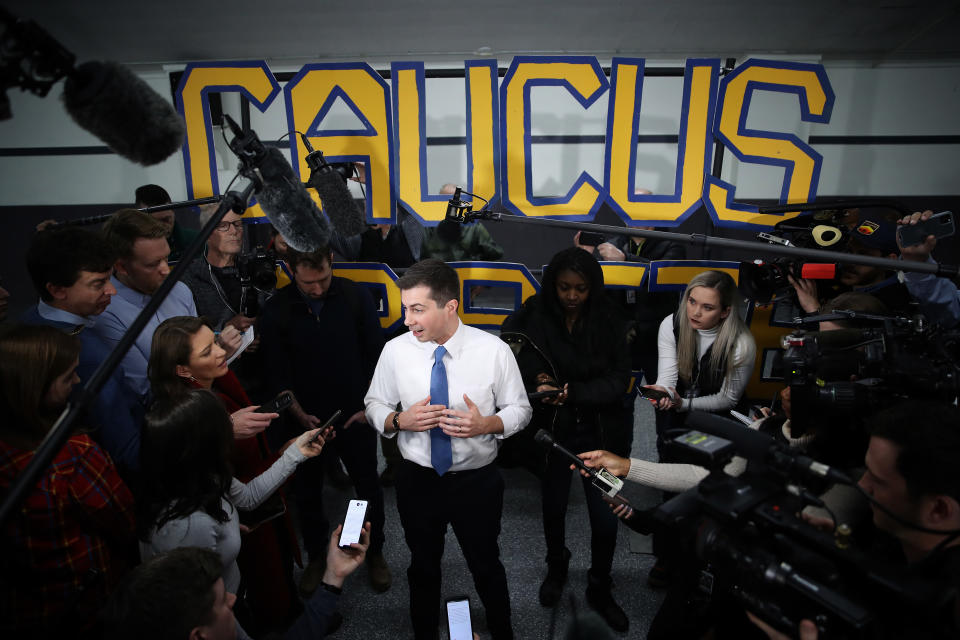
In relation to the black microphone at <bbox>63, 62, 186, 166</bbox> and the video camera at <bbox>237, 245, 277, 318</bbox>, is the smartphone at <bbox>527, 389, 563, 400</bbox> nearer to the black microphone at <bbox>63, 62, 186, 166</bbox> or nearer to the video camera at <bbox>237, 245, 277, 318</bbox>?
the video camera at <bbox>237, 245, 277, 318</bbox>

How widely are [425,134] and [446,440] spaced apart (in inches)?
77.2

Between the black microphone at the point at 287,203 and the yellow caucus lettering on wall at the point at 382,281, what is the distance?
5.81 feet

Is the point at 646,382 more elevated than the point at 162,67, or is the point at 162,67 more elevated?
the point at 162,67

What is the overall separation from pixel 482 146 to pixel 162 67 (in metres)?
5.31

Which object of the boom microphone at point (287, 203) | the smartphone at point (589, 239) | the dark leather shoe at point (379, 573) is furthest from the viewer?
the smartphone at point (589, 239)

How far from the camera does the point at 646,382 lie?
343 centimetres

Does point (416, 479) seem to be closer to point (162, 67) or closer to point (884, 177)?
point (162, 67)

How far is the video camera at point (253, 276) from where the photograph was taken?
104 inches

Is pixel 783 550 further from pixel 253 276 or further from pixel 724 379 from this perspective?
pixel 253 276

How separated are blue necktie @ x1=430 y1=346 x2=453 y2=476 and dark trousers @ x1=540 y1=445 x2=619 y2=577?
0.71 meters

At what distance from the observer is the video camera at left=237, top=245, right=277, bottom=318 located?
265 cm

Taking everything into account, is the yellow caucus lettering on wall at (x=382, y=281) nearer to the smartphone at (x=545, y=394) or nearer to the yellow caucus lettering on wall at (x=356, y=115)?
the yellow caucus lettering on wall at (x=356, y=115)

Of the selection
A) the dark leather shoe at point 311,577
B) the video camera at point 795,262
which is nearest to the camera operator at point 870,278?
the video camera at point 795,262

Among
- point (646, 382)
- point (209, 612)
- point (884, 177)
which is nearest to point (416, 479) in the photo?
point (209, 612)
